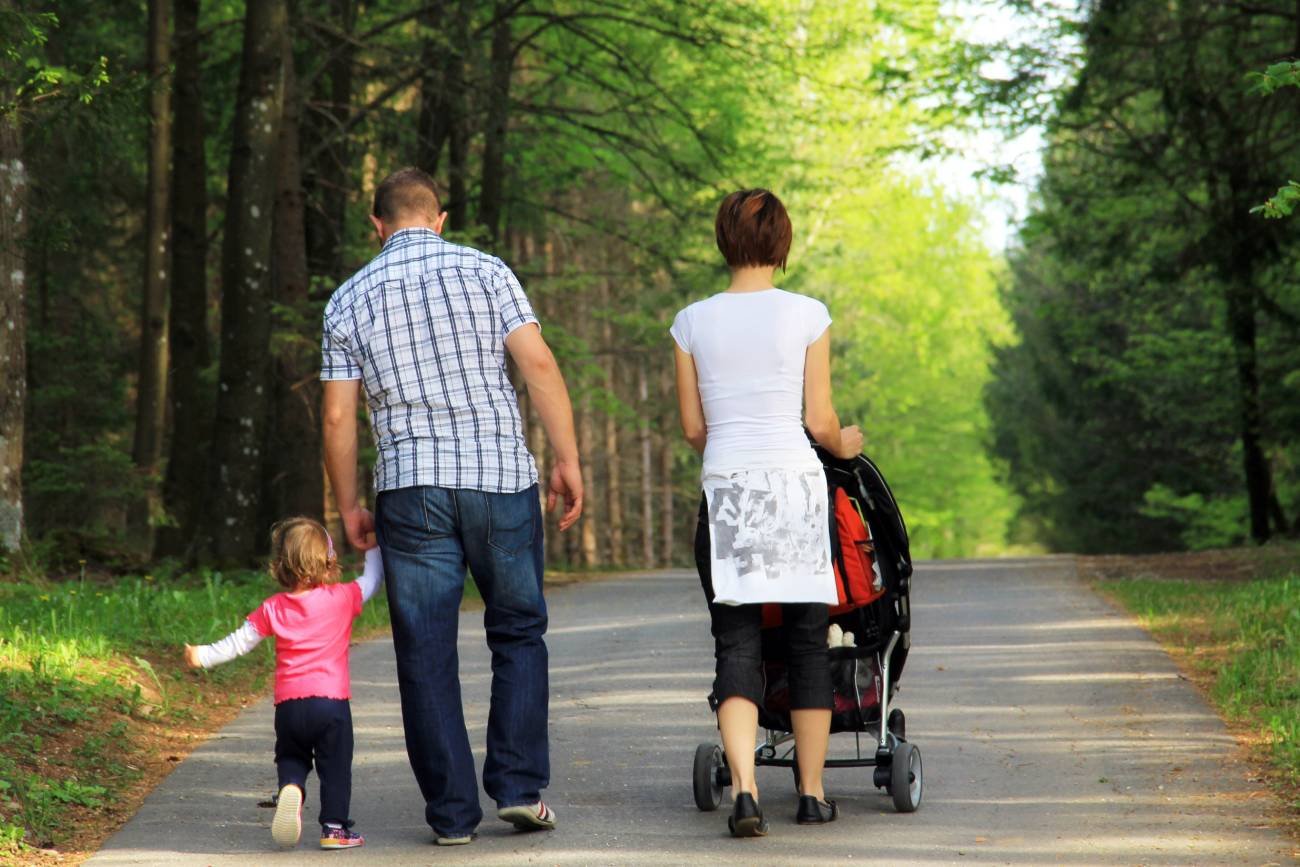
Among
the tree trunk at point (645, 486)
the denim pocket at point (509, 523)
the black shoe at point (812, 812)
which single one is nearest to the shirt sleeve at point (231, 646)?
the denim pocket at point (509, 523)

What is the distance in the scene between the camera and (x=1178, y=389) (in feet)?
96.5

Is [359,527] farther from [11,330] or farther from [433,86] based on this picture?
[433,86]

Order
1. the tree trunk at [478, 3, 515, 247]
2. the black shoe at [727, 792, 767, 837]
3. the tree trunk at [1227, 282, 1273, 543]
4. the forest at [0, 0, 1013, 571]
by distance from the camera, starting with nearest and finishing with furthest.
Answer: the black shoe at [727, 792, 767, 837], the forest at [0, 0, 1013, 571], the tree trunk at [478, 3, 515, 247], the tree trunk at [1227, 282, 1273, 543]

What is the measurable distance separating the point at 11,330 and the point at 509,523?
7.87 meters

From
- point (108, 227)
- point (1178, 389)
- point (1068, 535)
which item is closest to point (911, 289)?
point (1068, 535)

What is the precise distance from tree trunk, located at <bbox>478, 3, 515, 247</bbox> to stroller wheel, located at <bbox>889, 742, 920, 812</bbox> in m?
13.1

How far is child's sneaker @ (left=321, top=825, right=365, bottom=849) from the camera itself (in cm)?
530

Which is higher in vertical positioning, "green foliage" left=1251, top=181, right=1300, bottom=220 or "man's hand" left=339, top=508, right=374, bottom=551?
"green foliage" left=1251, top=181, right=1300, bottom=220

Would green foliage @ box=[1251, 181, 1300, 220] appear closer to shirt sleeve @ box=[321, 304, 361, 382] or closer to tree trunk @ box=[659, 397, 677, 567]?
shirt sleeve @ box=[321, 304, 361, 382]

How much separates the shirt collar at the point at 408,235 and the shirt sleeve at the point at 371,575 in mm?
1062

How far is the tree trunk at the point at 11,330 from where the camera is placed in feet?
38.5

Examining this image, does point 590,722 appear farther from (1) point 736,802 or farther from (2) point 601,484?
(2) point 601,484

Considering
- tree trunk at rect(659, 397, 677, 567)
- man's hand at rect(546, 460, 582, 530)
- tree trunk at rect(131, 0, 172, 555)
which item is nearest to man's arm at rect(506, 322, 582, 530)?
man's hand at rect(546, 460, 582, 530)

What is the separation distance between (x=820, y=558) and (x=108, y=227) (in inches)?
835
